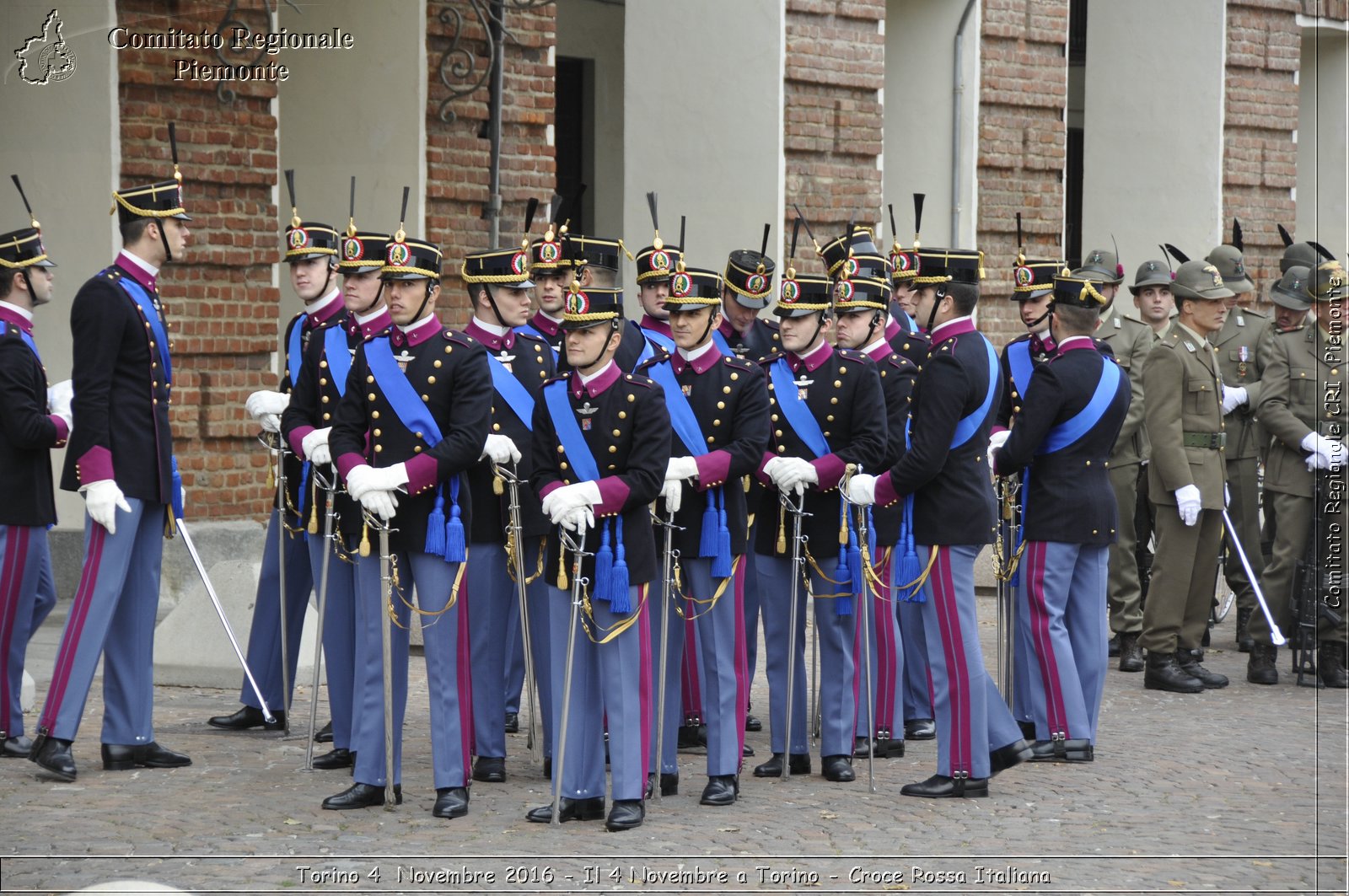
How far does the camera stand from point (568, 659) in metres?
6.52

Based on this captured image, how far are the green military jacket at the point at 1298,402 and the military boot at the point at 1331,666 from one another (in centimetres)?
79

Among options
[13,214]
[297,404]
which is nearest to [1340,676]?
[297,404]

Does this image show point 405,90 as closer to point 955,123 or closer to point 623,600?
point 955,123

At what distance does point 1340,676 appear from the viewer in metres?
9.86

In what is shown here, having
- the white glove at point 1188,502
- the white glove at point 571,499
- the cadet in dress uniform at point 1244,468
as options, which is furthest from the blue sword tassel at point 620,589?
the cadet in dress uniform at point 1244,468

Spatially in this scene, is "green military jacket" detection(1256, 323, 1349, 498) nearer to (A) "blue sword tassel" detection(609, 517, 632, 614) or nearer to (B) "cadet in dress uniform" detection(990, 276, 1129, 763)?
(B) "cadet in dress uniform" detection(990, 276, 1129, 763)

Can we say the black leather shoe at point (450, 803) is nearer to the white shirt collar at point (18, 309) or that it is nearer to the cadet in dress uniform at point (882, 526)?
the cadet in dress uniform at point (882, 526)

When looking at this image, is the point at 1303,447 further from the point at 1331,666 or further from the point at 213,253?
the point at 213,253

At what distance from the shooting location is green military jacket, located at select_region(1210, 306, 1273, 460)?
11.0 metres

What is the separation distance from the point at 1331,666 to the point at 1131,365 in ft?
6.98

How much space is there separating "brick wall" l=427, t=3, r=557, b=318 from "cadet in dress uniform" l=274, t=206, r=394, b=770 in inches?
175

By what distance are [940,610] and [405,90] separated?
6.14 metres

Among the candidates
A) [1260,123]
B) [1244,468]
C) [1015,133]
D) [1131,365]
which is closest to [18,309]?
[1131,365]

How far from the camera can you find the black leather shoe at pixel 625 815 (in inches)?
254
